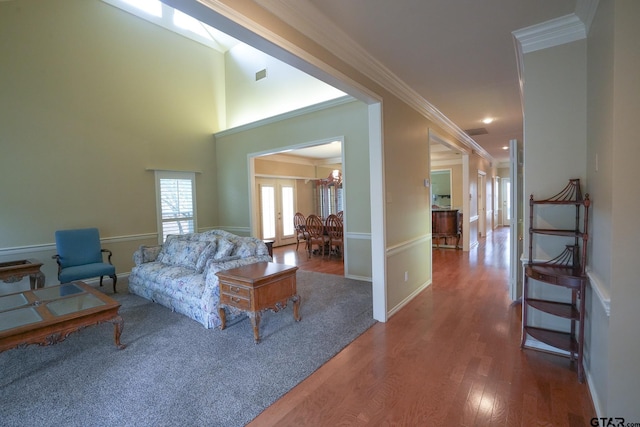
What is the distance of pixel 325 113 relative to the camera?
501 cm

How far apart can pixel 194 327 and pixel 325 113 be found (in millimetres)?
3794

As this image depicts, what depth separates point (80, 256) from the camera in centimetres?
443

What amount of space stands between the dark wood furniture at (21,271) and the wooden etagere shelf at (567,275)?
557 centimetres

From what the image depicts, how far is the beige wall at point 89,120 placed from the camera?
4195mm

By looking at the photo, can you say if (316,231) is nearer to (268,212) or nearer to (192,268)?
(268,212)

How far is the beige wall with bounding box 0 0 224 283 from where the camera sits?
4.20 metres

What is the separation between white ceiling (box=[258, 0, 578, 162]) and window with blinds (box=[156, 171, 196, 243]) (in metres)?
4.89

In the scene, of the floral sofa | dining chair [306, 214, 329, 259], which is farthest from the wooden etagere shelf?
dining chair [306, 214, 329, 259]

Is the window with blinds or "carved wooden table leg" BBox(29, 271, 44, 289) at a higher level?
the window with blinds

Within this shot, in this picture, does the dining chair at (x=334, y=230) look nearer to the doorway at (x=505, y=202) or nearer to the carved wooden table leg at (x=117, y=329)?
the carved wooden table leg at (x=117, y=329)

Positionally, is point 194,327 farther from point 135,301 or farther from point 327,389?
point 327,389

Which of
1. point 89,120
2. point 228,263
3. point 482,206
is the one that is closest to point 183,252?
point 228,263

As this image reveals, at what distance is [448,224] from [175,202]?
669 cm

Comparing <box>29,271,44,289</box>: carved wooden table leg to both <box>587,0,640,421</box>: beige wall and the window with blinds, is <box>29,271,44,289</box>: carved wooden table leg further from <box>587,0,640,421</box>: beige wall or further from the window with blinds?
<box>587,0,640,421</box>: beige wall
